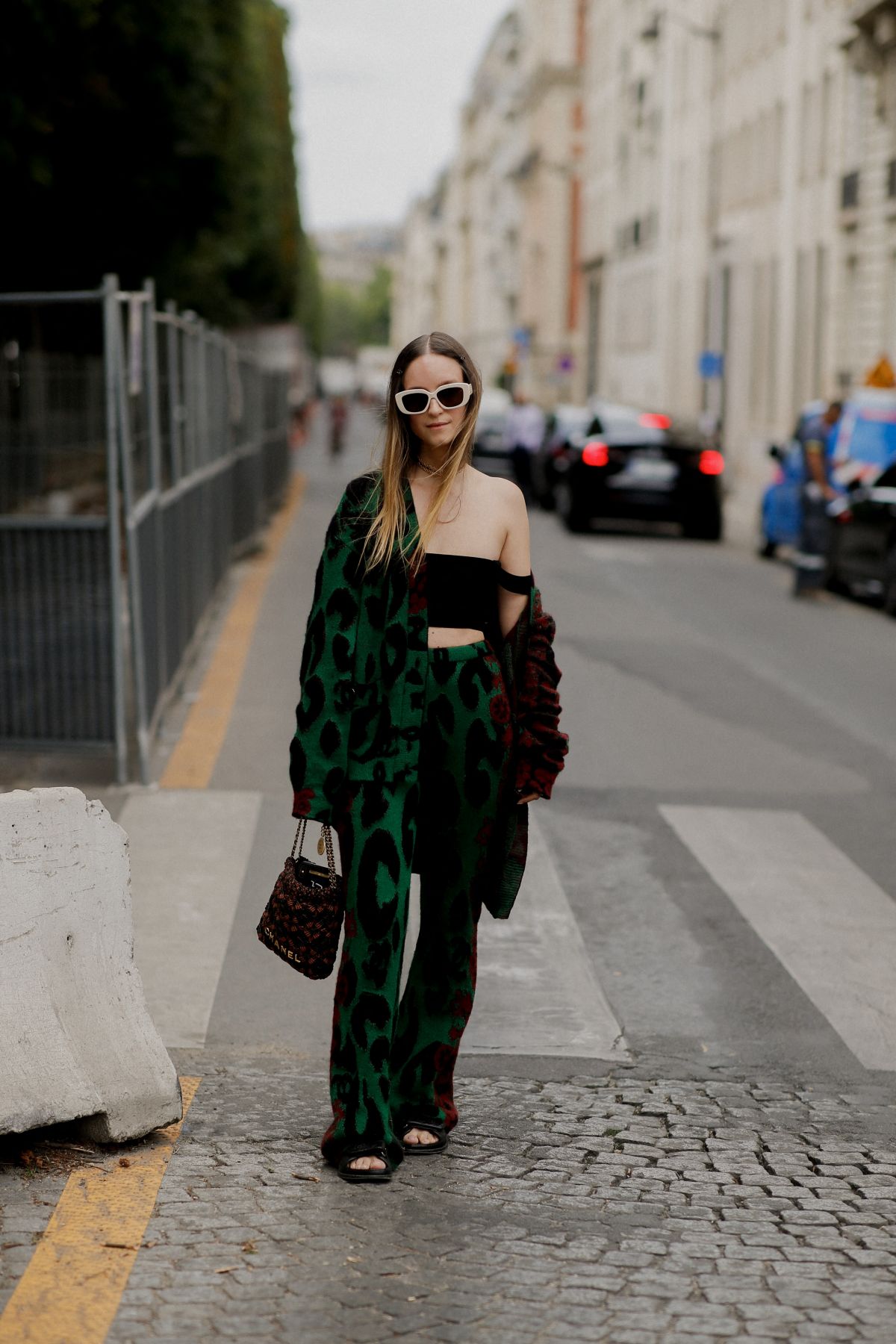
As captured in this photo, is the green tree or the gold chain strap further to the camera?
the green tree

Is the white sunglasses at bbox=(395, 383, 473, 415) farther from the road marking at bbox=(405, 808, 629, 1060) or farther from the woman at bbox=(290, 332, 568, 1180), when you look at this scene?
the road marking at bbox=(405, 808, 629, 1060)

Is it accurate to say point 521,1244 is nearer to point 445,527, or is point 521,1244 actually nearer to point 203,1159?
point 203,1159

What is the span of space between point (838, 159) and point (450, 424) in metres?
34.5

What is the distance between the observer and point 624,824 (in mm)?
8086

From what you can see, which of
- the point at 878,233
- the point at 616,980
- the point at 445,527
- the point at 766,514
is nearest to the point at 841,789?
the point at 616,980

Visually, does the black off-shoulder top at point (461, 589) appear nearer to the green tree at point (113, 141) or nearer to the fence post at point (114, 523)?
the fence post at point (114, 523)

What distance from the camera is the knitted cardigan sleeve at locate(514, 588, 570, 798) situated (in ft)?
13.7

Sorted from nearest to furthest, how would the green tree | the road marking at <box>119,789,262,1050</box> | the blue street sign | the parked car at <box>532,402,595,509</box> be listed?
the road marking at <box>119,789,262,1050</box>, the green tree, the parked car at <box>532,402,595,509</box>, the blue street sign

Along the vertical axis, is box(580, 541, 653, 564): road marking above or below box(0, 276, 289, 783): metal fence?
below

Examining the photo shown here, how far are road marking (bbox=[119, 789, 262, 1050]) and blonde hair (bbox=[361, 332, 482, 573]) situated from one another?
5.51ft

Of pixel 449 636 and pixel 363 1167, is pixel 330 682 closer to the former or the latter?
pixel 449 636

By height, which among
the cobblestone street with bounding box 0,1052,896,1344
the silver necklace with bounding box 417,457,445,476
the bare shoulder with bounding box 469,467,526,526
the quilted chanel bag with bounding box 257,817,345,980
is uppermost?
the silver necklace with bounding box 417,457,445,476

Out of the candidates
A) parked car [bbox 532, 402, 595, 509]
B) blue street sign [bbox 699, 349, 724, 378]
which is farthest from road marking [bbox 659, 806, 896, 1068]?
blue street sign [bbox 699, 349, 724, 378]

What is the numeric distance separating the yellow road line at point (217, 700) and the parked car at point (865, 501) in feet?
16.6
